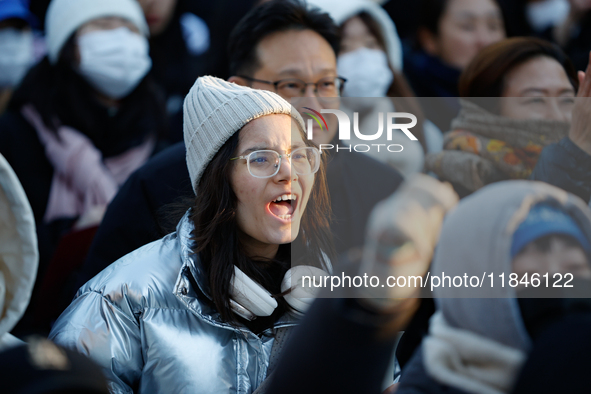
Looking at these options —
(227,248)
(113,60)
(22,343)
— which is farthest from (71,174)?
(22,343)

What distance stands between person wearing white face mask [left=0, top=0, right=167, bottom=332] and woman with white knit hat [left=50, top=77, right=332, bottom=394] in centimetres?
111

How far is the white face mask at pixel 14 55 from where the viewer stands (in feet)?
12.1

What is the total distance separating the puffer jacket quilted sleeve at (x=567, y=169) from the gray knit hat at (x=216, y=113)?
0.84m

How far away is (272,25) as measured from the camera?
2.82 metres

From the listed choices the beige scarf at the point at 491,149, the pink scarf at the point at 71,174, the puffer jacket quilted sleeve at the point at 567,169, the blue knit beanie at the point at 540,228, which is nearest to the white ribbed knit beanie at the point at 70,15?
the pink scarf at the point at 71,174

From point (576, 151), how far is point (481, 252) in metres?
0.93

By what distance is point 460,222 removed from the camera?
46.8 inches

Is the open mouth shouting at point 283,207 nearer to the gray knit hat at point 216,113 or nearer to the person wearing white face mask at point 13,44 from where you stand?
the gray knit hat at point 216,113

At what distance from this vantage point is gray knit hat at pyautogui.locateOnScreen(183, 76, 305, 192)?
6.88ft

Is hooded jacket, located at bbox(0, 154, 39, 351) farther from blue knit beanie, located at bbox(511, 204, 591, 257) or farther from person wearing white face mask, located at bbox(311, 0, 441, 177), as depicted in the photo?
person wearing white face mask, located at bbox(311, 0, 441, 177)

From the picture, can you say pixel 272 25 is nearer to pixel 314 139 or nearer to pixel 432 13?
pixel 314 139

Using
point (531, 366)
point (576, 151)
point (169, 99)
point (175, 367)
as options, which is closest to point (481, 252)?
point (531, 366)

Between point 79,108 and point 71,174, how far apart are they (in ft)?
1.34

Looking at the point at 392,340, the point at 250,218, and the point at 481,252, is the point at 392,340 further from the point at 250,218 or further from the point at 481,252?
the point at 250,218
